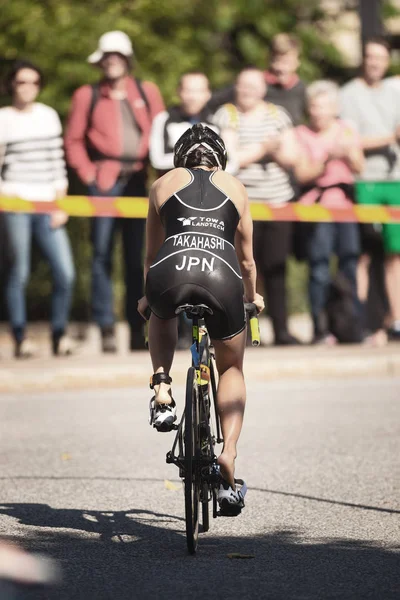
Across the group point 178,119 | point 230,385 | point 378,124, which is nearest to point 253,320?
point 230,385

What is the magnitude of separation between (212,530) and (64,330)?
6478mm

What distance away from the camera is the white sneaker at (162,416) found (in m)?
6.05

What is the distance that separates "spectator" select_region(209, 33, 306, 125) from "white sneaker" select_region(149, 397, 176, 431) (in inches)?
297

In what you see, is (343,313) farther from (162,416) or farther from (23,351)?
(162,416)

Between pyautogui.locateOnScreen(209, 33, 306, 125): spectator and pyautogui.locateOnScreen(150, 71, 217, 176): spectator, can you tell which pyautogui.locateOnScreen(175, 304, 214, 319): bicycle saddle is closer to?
pyautogui.locateOnScreen(150, 71, 217, 176): spectator

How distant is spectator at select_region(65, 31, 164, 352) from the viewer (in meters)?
12.7

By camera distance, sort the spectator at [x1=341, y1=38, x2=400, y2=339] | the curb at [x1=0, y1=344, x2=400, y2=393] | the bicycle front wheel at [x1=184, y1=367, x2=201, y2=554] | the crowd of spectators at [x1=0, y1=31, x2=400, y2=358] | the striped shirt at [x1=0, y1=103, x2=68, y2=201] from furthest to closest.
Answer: the spectator at [x1=341, y1=38, x2=400, y2=339]
the crowd of spectators at [x1=0, y1=31, x2=400, y2=358]
the striped shirt at [x1=0, y1=103, x2=68, y2=201]
the curb at [x1=0, y1=344, x2=400, y2=393]
the bicycle front wheel at [x1=184, y1=367, x2=201, y2=554]

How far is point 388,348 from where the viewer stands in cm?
1340

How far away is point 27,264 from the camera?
41.3 ft

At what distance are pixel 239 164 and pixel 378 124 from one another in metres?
1.71

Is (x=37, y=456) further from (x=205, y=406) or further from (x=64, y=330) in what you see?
(x=64, y=330)

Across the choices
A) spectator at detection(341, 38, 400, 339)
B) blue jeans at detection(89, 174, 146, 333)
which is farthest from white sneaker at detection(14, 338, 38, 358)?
spectator at detection(341, 38, 400, 339)

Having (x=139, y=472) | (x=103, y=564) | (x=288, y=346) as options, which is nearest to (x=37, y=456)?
(x=139, y=472)

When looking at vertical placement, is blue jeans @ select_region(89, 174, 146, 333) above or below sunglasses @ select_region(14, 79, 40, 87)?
below
